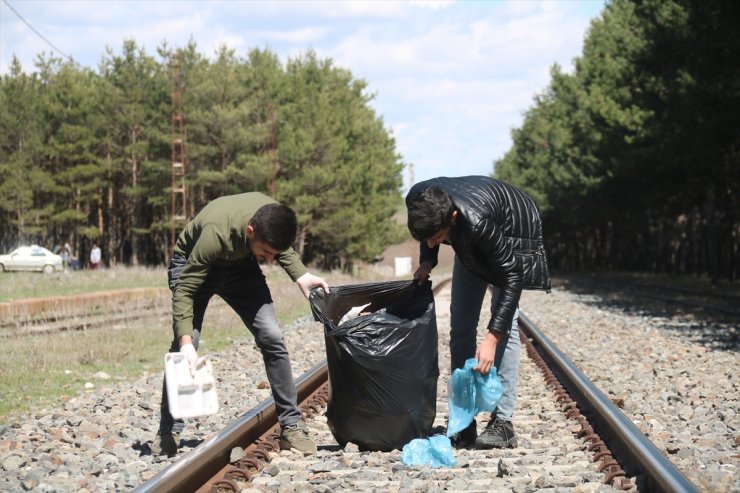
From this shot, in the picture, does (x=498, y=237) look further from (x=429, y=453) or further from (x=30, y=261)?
(x=30, y=261)

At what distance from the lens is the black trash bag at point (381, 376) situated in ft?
17.6

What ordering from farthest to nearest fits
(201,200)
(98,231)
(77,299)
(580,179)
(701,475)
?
A: (98,231) → (201,200) → (580,179) → (77,299) → (701,475)

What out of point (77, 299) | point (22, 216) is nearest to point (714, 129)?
point (77, 299)

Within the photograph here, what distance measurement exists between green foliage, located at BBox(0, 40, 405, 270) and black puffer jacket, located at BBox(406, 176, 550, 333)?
132ft

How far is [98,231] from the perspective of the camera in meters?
61.8

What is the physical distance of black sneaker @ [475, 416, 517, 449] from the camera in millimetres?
5402

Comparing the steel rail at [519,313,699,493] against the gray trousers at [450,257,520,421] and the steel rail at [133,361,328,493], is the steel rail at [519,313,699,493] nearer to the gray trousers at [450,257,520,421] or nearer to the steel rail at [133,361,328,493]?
the gray trousers at [450,257,520,421]

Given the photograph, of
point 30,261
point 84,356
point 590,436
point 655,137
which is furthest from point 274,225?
point 30,261

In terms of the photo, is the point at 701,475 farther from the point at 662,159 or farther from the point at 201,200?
the point at 201,200

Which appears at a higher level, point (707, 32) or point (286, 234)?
point (707, 32)

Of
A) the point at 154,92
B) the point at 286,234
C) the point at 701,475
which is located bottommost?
the point at 701,475

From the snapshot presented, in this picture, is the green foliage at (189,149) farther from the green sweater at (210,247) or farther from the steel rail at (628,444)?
the green sweater at (210,247)

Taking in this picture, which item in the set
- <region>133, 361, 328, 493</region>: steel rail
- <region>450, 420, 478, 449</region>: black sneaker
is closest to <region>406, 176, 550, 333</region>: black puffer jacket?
<region>450, 420, 478, 449</region>: black sneaker

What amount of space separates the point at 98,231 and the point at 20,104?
31.0 feet
